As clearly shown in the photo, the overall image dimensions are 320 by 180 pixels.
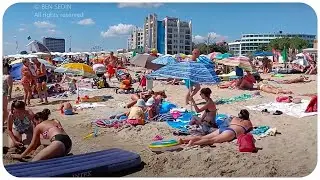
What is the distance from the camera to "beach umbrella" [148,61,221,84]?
515cm

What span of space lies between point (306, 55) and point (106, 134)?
38.0 feet

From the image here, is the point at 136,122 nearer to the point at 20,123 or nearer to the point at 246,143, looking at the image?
the point at 20,123

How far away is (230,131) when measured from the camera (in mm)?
4305

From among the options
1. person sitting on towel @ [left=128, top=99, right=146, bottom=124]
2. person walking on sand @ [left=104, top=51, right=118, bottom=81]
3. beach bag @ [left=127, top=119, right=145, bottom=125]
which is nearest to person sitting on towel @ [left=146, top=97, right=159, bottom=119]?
person sitting on towel @ [left=128, top=99, right=146, bottom=124]

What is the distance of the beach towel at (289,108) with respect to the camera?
218 inches

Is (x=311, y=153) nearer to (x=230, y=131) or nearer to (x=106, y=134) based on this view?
(x=230, y=131)

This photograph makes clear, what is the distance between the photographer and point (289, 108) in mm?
6035

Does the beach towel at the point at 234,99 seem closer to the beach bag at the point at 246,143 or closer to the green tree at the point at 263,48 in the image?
the beach bag at the point at 246,143

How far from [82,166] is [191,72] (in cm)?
212

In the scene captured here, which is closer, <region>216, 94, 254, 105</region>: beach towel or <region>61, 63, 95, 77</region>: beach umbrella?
<region>216, 94, 254, 105</region>: beach towel

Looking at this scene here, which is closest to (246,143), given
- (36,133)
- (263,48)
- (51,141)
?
(51,141)

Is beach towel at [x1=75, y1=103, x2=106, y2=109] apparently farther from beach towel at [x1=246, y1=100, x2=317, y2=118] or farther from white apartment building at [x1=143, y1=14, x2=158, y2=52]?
Result: white apartment building at [x1=143, y1=14, x2=158, y2=52]

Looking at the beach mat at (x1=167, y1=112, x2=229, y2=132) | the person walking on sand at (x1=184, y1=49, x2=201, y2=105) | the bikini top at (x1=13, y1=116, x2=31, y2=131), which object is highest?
the person walking on sand at (x1=184, y1=49, x2=201, y2=105)

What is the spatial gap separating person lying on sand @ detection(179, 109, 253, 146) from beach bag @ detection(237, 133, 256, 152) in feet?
0.53
